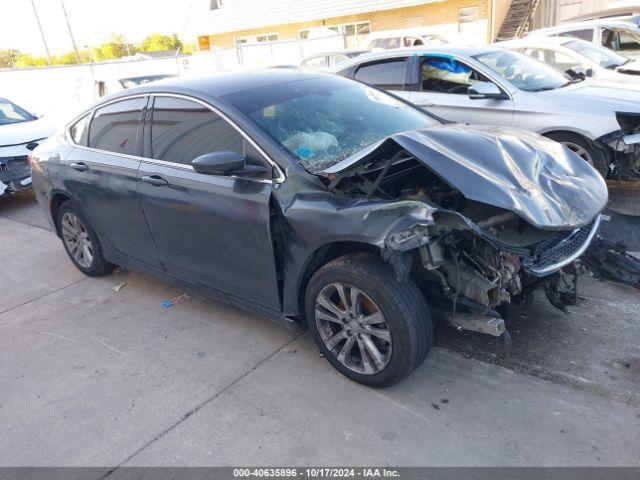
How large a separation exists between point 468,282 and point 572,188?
0.85 meters

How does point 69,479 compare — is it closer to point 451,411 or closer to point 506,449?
point 451,411

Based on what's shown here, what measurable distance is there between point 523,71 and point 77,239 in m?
5.18

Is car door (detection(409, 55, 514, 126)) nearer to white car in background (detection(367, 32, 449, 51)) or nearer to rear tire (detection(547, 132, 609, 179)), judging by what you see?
rear tire (detection(547, 132, 609, 179))

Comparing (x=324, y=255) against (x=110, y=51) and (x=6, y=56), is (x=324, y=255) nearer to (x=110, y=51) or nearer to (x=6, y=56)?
(x=6, y=56)

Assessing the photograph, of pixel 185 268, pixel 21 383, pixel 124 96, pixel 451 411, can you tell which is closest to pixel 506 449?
pixel 451 411

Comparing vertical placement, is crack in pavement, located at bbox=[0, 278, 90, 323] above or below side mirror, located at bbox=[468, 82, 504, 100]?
below

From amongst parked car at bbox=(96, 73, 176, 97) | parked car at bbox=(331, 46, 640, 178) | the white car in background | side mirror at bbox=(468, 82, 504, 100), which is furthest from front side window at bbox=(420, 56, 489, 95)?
the white car in background

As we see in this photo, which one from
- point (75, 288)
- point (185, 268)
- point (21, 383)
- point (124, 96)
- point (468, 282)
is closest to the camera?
point (468, 282)

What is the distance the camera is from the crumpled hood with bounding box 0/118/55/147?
7930mm

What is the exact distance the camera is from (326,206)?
9.59 ft

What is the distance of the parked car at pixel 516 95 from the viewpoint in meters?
5.39

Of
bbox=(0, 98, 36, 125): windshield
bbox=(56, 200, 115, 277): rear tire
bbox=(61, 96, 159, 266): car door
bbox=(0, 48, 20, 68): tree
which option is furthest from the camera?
bbox=(0, 48, 20, 68): tree

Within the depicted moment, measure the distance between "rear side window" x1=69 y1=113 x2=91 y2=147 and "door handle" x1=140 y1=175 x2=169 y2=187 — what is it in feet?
3.71

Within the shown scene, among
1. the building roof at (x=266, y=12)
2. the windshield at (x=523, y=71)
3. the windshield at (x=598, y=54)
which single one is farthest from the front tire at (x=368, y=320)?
the building roof at (x=266, y=12)
